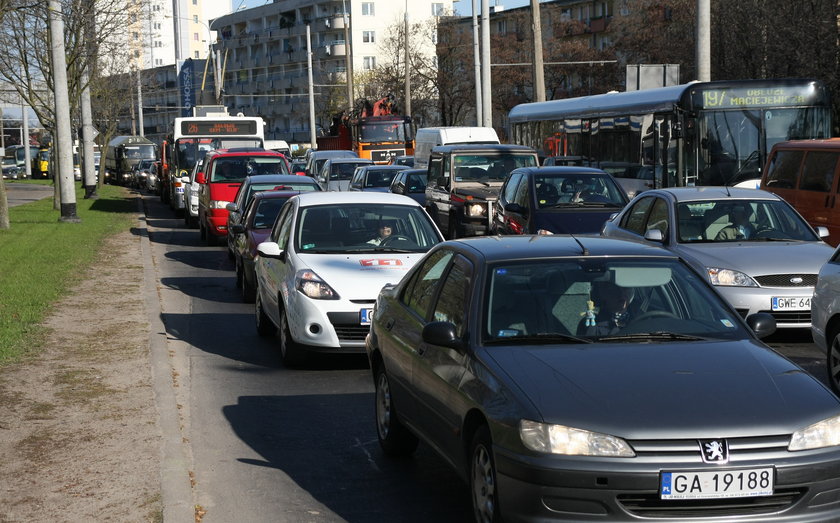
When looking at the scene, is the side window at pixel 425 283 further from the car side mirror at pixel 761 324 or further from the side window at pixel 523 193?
the side window at pixel 523 193

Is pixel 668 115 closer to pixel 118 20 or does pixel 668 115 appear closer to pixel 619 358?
pixel 619 358

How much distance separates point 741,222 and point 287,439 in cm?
654

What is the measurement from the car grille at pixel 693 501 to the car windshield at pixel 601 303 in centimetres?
112

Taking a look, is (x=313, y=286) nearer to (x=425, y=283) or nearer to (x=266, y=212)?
(x=425, y=283)

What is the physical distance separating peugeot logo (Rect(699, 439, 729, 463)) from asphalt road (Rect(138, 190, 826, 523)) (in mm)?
1739

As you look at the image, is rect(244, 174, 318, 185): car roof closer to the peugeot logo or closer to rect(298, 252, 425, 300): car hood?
rect(298, 252, 425, 300): car hood

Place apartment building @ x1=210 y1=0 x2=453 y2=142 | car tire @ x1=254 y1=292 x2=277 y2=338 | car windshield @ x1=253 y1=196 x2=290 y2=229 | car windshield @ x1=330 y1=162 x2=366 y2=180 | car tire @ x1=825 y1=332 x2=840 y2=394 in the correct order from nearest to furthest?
car tire @ x1=825 y1=332 x2=840 y2=394, car tire @ x1=254 y1=292 x2=277 y2=338, car windshield @ x1=253 y1=196 x2=290 y2=229, car windshield @ x1=330 y1=162 x2=366 y2=180, apartment building @ x1=210 y1=0 x2=453 y2=142

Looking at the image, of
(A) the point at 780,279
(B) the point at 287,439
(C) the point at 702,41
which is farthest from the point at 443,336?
(C) the point at 702,41

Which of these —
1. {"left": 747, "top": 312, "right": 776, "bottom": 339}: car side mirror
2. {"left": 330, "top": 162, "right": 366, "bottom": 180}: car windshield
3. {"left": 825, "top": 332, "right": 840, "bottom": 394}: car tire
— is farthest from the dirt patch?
{"left": 330, "top": 162, "right": 366, "bottom": 180}: car windshield

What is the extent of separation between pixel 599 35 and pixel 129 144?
1364 inches

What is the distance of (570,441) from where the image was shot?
511 centimetres

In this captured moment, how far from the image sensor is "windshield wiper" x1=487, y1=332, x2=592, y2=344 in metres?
6.05

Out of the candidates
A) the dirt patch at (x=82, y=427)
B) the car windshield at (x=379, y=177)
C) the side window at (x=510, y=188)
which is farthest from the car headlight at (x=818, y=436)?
the car windshield at (x=379, y=177)

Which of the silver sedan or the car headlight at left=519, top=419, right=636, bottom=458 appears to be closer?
the car headlight at left=519, top=419, right=636, bottom=458
